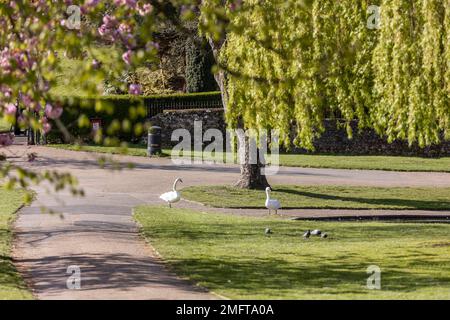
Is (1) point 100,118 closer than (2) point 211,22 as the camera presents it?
No

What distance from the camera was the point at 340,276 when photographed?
16.2 metres

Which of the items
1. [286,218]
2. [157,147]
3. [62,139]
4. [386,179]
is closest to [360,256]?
[286,218]

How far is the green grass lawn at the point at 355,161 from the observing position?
40.3 m

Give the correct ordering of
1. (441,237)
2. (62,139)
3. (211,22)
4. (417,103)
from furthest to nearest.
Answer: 1. (62,139)
2. (441,237)
3. (417,103)
4. (211,22)

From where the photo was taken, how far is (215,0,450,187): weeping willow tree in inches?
723

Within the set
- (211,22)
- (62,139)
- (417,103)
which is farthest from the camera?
(62,139)

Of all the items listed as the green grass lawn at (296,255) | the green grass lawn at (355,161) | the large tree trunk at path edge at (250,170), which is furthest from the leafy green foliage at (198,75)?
the green grass lawn at (296,255)

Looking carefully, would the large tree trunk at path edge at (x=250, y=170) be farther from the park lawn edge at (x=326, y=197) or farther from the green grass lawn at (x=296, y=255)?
the green grass lawn at (x=296, y=255)

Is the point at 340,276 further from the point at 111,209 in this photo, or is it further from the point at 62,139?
the point at 62,139

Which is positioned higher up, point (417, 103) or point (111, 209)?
point (417, 103)

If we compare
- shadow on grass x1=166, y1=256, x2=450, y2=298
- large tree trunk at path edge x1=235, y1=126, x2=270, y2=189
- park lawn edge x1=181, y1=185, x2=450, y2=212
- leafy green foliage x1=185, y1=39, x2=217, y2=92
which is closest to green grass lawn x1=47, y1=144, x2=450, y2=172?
park lawn edge x1=181, y1=185, x2=450, y2=212

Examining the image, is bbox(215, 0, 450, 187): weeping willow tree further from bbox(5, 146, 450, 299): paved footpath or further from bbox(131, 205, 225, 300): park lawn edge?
bbox(5, 146, 450, 299): paved footpath

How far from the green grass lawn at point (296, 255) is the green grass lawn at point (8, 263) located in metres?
2.57
